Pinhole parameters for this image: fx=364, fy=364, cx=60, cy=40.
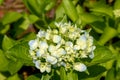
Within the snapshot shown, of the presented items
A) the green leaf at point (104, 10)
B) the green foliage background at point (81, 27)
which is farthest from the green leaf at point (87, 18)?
the green leaf at point (104, 10)

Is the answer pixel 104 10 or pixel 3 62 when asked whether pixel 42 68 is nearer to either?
pixel 3 62

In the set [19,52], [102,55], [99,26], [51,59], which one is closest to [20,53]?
[19,52]

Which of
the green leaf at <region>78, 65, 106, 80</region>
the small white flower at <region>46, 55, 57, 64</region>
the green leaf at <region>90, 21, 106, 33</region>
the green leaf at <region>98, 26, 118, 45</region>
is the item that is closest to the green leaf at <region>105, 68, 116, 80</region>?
the green leaf at <region>78, 65, 106, 80</region>

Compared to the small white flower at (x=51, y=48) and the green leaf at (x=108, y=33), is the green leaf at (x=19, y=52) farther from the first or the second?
the green leaf at (x=108, y=33)

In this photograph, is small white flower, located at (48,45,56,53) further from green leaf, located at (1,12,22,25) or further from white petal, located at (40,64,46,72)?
green leaf, located at (1,12,22,25)

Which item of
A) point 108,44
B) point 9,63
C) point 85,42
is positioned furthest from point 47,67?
point 108,44
